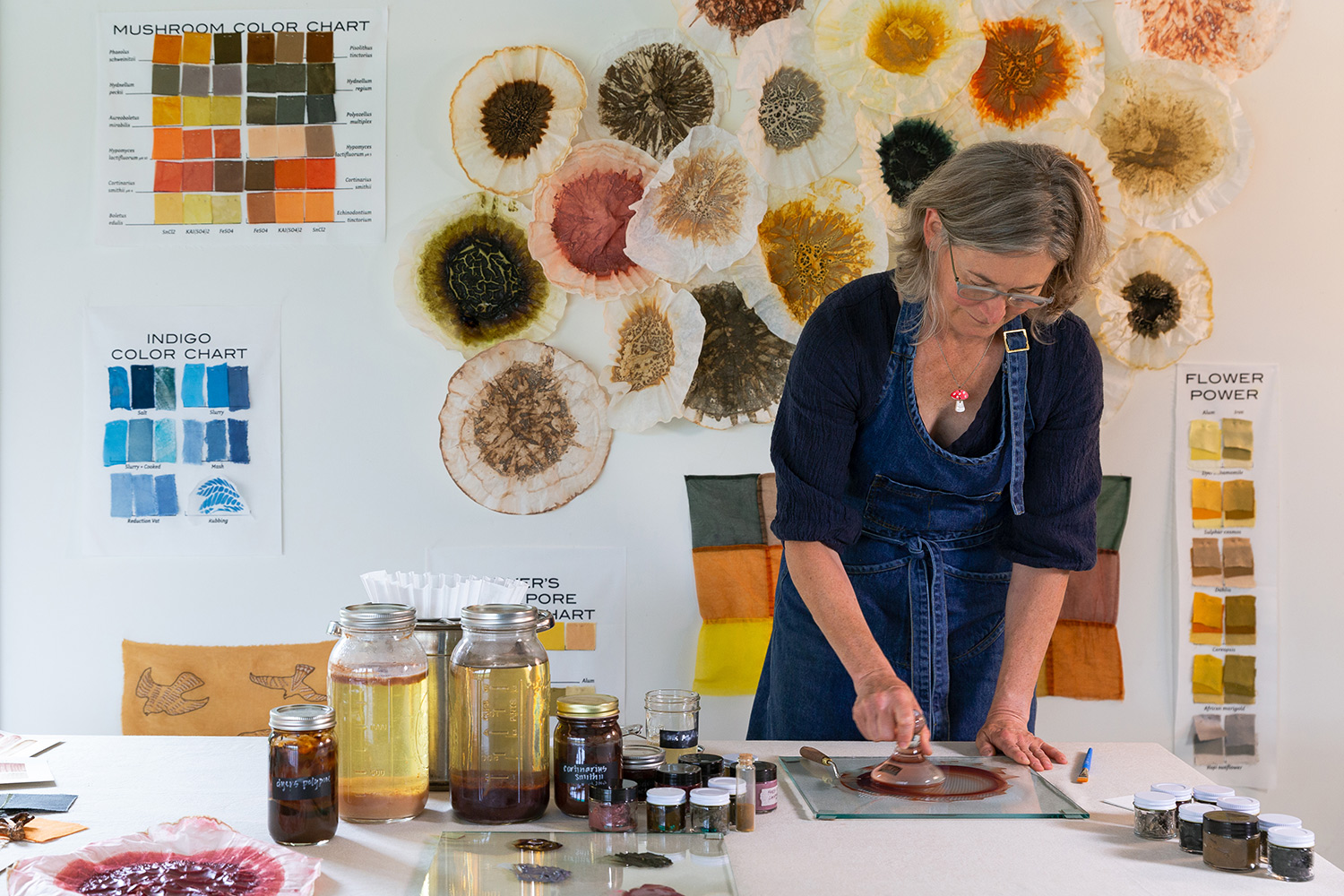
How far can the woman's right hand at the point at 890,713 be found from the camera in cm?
131

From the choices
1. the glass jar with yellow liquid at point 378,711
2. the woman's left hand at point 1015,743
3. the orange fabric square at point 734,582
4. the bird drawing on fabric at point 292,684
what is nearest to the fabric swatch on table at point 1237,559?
the orange fabric square at point 734,582

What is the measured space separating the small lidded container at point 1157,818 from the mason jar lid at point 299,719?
0.84 meters

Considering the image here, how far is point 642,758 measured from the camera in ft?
4.03

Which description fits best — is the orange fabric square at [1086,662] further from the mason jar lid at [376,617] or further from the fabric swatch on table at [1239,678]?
the mason jar lid at [376,617]

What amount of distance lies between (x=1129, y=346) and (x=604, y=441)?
3.51 feet

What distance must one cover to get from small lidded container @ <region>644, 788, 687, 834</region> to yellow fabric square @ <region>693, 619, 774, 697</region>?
1092 millimetres

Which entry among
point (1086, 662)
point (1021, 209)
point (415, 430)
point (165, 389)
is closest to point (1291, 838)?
point (1021, 209)

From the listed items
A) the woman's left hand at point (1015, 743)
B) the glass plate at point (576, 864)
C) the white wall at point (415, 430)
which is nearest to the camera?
the glass plate at point (576, 864)

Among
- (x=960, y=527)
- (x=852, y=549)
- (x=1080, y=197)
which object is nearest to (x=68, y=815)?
(x=852, y=549)

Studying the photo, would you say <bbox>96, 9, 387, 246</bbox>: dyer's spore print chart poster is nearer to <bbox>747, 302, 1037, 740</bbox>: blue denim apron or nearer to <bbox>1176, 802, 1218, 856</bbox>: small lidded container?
<bbox>747, 302, 1037, 740</bbox>: blue denim apron

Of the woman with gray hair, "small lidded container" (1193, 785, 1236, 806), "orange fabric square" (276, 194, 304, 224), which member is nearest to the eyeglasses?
the woman with gray hair

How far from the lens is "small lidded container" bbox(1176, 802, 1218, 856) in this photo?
Result: 113 centimetres

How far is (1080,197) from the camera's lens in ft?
4.70

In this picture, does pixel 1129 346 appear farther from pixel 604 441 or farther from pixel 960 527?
pixel 604 441
